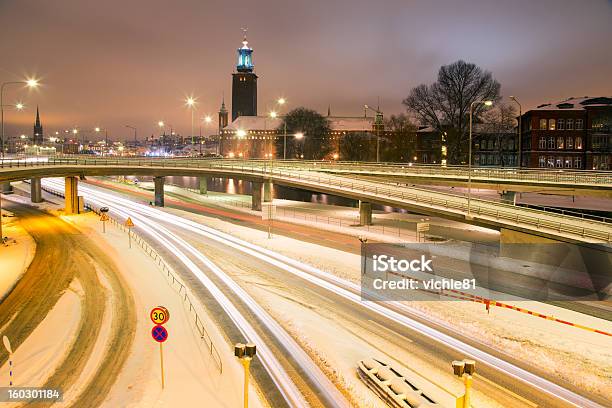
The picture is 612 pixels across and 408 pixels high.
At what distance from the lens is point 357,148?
100m

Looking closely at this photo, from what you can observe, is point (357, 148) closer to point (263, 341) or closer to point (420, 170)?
point (420, 170)

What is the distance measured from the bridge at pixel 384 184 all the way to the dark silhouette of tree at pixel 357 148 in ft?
113

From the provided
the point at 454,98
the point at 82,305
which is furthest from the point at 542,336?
the point at 454,98

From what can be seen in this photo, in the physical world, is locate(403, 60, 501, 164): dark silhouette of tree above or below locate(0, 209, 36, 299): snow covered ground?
above

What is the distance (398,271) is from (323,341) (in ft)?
42.0

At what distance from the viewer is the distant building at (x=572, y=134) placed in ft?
224

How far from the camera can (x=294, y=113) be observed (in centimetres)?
10800

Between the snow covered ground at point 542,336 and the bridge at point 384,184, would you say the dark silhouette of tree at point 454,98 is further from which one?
the snow covered ground at point 542,336

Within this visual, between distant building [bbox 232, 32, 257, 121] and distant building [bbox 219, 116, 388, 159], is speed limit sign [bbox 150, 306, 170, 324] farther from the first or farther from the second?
distant building [bbox 232, 32, 257, 121]

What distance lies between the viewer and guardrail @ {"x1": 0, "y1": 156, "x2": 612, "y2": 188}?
1548 inches

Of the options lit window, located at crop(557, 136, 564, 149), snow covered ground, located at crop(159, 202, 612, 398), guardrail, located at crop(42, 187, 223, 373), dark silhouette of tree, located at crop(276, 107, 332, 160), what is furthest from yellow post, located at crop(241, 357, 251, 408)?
dark silhouette of tree, located at crop(276, 107, 332, 160)

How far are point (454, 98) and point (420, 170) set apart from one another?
2121 centimetres

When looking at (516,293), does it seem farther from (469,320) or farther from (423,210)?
(423,210)

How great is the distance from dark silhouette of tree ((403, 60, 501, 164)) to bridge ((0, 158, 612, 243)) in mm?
17269
